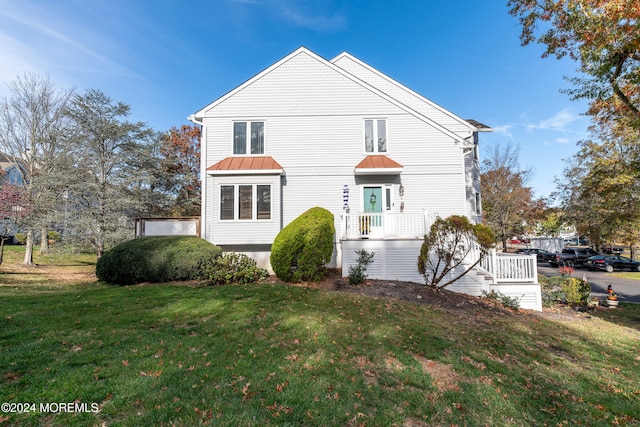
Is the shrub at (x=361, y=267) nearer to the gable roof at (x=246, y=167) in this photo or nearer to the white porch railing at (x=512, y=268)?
the white porch railing at (x=512, y=268)

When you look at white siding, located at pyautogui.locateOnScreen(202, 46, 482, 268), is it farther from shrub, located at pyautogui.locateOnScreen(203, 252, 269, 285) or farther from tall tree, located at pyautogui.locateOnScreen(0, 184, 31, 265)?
tall tree, located at pyautogui.locateOnScreen(0, 184, 31, 265)

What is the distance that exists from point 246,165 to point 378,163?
5637mm

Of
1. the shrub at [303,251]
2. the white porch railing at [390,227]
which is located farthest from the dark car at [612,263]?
the shrub at [303,251]

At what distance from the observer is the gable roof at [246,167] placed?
11.4 meters

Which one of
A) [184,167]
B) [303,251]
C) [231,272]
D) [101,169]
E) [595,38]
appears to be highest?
[184,167]

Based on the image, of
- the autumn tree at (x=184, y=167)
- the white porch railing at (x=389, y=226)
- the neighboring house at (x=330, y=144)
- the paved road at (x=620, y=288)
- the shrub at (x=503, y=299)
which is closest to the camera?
the shrub at (x=503, y=299)

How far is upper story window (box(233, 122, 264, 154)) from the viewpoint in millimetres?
12474

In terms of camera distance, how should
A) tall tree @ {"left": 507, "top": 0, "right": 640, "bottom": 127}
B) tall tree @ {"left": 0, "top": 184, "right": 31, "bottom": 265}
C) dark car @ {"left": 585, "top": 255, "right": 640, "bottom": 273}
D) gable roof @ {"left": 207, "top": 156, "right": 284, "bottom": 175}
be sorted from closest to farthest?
tall tree @ {"left": 507, "top": 0, "right": 640, "bottom": 127} → gable roof @ {"left": 207, "top": 156, "right": 284, "bottom": 175} → tall tree @ {"left": 0, "top": 184, "right": 31, "bottom": 265} → dark car @ {"left": 585, "top": 255, "right": 640, "bottom": 273}

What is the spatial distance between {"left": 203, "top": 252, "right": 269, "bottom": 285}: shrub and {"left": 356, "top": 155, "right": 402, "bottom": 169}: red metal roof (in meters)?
6.07

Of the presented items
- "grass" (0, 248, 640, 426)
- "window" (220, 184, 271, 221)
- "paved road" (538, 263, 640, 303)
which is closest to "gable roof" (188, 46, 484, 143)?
"window" (220, 184, 271, 221)

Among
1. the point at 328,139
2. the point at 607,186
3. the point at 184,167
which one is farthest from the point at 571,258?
the point at 184,167

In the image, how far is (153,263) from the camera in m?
9.24

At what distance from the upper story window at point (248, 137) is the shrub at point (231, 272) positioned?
16.9 feet

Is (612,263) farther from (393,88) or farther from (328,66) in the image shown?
(328,66)
